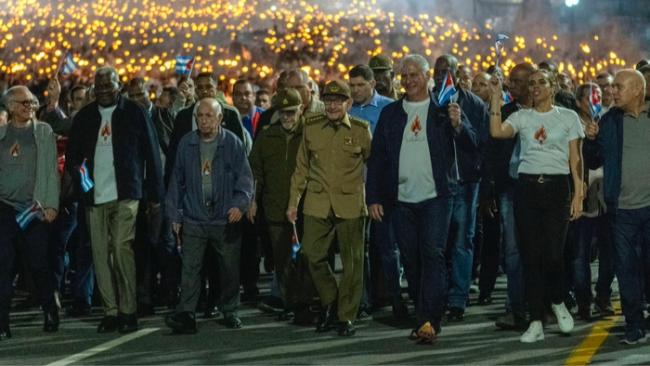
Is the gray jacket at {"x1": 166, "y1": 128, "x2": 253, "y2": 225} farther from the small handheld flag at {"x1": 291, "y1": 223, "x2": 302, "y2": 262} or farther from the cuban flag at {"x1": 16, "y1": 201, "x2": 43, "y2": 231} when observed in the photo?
the cuban flag at {"x1": 16, "y1": 201, "x2": 43, "y2": 231}

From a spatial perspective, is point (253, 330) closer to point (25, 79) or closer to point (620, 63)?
point (25, 79)

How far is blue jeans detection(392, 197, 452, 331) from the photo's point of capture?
12.9 meters

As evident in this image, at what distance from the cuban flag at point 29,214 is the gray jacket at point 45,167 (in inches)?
2.6

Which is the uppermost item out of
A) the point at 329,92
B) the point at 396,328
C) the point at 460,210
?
the point at 329,92

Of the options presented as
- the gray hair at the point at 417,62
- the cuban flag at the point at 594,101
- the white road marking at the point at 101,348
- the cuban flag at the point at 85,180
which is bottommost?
the white road marking at the point at 101,348

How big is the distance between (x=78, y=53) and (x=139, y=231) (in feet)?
76.5

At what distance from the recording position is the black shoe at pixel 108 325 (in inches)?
547

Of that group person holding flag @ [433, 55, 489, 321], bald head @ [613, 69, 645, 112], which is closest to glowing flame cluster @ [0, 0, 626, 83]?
person holding flag @ [433, 55, 489, 321]

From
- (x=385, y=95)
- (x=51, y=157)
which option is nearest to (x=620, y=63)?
(x=385, y=95)

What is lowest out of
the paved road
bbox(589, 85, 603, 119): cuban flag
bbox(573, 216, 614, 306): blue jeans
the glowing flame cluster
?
the paved road

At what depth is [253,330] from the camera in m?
13.8

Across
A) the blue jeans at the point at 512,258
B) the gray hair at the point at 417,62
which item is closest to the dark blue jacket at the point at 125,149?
the gray hair at the point at 417,62

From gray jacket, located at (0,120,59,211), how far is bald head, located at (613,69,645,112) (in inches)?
182

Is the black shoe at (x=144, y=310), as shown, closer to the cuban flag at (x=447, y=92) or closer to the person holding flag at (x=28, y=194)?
the person holding flag at (x=28, y=194)
